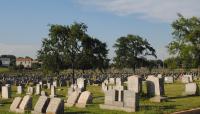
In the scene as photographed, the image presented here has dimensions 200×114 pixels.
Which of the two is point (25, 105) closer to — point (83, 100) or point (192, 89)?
point (83, 100)

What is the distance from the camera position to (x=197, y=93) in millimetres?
28734

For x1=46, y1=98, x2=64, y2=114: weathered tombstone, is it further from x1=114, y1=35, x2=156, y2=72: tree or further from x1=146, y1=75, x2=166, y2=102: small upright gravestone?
x1=114, y1=35, x2=156, y2=72: tree

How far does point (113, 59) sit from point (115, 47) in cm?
241

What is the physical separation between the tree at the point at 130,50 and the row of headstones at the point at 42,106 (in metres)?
63.8

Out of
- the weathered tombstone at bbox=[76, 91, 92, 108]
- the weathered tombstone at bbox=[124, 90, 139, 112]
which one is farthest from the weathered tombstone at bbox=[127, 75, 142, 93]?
the weathered tombstone at bbox=[124, 90, 139, 112]

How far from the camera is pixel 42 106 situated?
798 inches

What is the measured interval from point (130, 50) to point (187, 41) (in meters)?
35.6

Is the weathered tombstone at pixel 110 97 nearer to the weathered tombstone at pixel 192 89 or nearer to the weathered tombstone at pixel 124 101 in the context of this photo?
the weathered tombstone at pixel 124 101

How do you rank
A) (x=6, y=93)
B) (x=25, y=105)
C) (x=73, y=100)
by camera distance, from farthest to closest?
(x=6, y=93), (x=73, y=100), (x=25, y=105)

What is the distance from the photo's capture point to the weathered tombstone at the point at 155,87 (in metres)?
26.2

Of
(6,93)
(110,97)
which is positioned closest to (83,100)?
(110,97)

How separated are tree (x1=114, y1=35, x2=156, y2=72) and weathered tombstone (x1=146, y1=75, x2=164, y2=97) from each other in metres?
58.7

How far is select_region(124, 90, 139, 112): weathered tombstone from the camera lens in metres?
20.5

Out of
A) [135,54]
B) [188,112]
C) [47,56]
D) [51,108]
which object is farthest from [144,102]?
[135,54]
